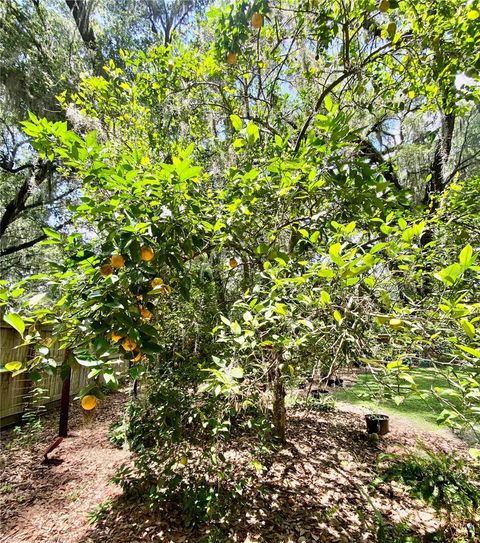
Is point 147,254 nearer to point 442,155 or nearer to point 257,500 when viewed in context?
point 257,500

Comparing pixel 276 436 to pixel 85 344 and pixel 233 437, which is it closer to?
pixel 233 437

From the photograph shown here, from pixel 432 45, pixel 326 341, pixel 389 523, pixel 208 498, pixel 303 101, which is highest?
pixel 303 101

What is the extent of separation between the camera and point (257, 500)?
8.54 ft

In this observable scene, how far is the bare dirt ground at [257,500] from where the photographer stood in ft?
7.57

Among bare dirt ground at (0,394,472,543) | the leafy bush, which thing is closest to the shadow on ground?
bare dirt ground at (0,394,472,543)

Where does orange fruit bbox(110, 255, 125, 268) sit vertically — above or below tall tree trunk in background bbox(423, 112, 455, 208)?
below

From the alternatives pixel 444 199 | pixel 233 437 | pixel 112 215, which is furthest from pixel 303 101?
pixel 233 437

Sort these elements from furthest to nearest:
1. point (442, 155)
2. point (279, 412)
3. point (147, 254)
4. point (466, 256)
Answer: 1. point (442, 155)
2. point (279, 412)
3. point (147, 254)
4. point (466, 256)

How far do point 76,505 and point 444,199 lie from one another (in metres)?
4.44

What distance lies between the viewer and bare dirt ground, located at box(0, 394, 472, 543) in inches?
90.9

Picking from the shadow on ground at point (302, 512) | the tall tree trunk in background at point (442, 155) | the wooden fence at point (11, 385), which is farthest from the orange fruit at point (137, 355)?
the tall tree trunk in background at point (442, 155)

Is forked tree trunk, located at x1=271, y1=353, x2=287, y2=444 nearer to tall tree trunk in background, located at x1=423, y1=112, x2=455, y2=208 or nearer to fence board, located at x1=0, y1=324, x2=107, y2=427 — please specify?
fence board, located at x1=0, y1=324, x2=107, y2=427

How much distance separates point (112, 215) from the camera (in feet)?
4.80

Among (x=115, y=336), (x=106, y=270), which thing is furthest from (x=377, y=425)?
(x=106, y=270)
